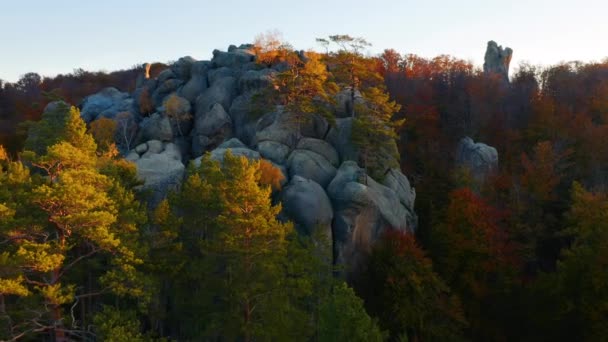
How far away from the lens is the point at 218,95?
41.0 meters

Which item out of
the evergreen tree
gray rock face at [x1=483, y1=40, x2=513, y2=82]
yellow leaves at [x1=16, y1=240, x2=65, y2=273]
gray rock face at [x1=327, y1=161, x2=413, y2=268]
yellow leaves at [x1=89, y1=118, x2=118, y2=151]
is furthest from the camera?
gray rock face at [x1=483, y1=40, x2=513, y2=82]

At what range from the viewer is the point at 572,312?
26625mm

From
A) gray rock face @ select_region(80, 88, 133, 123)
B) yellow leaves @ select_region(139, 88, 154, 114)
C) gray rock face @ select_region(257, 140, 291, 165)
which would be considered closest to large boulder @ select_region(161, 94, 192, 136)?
yellow leaves @ select_region(139, 88, 154, 114)

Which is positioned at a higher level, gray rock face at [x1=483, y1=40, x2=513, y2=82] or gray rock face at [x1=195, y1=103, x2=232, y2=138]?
gray rock face at [x1=483, y1=40, x2=513, y2=82]

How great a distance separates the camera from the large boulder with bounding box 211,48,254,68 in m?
44.3

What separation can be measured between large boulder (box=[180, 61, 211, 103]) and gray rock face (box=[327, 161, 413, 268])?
19.7 m

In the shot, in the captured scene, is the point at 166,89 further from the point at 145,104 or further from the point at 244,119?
the point at 244,119

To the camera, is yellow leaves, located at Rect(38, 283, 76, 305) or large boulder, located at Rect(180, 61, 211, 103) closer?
yellow leaves, located at Rect(38, 283, 76, 305)

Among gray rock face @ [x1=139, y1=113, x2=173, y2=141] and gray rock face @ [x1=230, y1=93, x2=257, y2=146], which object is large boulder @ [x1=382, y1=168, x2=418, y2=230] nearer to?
gray rock face @ [x1=230, y1=93, x2=257, y2=146]

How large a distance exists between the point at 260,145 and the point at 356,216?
30.2ft

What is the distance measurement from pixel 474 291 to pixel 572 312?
17.9 feet

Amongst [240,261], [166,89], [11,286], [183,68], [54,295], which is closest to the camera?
[11,286]

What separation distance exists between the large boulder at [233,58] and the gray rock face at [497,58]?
42628mm

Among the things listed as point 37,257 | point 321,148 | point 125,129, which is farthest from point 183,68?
point 37,257
